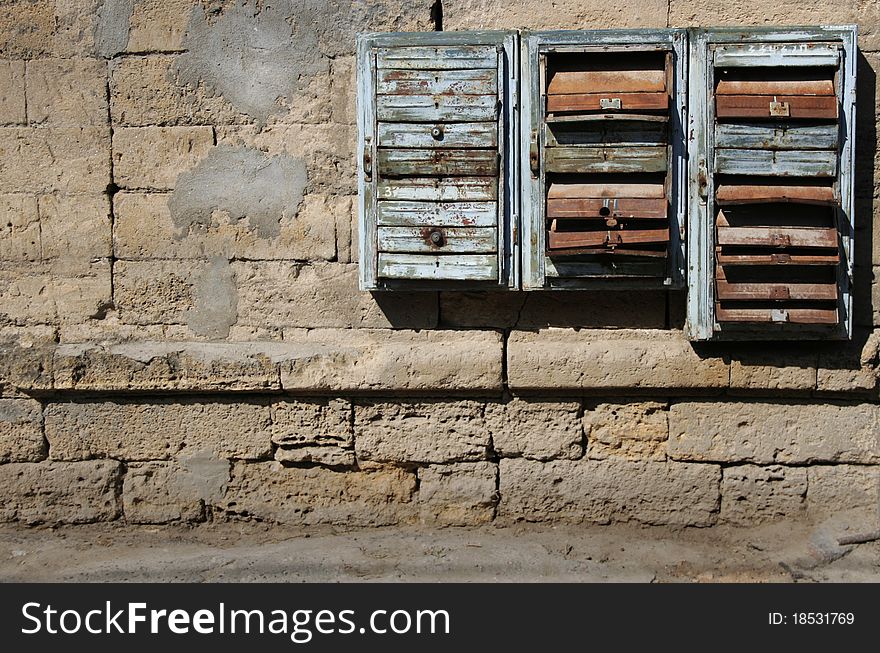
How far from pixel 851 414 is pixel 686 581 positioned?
3.87 ft


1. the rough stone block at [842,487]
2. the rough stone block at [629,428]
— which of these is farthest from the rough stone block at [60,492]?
the rough stone block at [842,487]

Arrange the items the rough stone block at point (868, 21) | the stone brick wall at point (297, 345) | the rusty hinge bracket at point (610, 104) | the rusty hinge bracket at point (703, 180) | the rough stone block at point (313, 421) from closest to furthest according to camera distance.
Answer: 1. the rusty hinge bracket at point (610, 104)
2. the rusty hinge bracket at point (703, 180)
3. the rough stone block at point (868, 21)
4. the stone brick wall at point (297, 345)
5. the rough stone block at point (313, 421)

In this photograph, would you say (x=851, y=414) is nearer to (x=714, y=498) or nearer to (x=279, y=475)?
(x=714, y=498)

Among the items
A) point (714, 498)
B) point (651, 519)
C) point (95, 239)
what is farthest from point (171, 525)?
point (714, 498)

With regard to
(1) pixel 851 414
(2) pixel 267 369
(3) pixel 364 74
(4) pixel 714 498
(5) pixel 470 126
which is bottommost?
(4) pixel 714 498

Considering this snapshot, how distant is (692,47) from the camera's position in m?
3.87

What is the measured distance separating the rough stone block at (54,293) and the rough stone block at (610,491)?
218 centimetres

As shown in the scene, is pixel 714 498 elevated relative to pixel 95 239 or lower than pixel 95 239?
lower

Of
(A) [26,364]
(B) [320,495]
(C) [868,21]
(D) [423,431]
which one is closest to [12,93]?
(A) [26,364]

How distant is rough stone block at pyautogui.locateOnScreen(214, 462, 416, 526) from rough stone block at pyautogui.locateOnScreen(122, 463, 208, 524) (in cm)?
14

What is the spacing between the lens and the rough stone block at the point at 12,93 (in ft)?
13.8

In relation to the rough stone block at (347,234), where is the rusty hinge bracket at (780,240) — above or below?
below

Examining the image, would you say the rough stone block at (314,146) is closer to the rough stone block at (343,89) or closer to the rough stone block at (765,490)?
the rough stone block at (343,89)

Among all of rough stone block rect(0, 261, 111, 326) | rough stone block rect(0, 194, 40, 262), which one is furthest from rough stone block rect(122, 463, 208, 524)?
rough stone block rect(0, 194, 40, 262)
